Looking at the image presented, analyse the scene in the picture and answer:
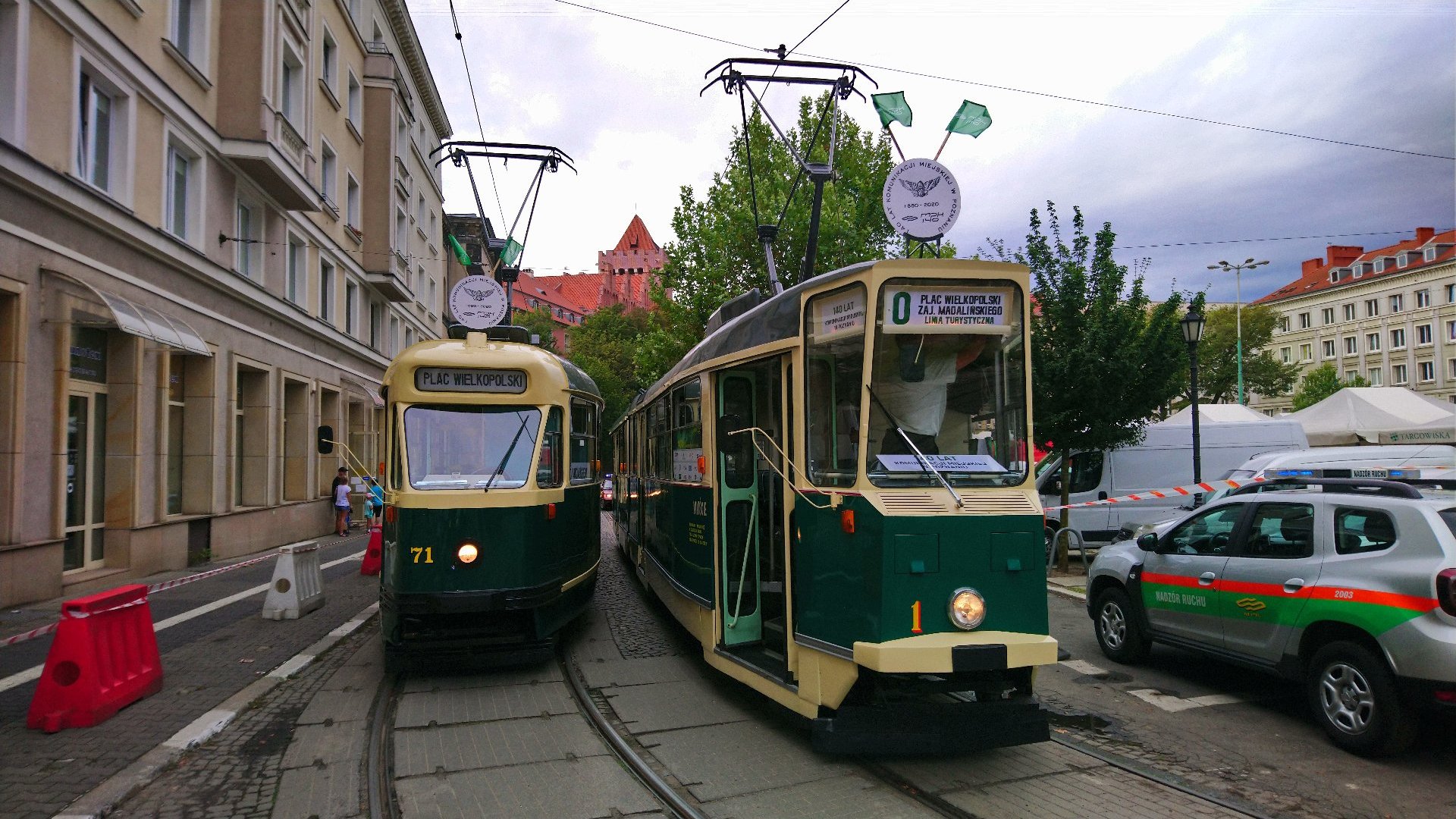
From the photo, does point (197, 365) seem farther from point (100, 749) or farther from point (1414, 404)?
point (1414, 404)

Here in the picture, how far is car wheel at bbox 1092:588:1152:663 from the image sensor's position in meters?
7.69

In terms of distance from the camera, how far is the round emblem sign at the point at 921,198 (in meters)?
6.67

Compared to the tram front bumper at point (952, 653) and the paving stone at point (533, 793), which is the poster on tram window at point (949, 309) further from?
the paving stone at point (533, 793)

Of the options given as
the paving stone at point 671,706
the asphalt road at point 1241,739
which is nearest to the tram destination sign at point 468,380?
the paving stone at point 671,706

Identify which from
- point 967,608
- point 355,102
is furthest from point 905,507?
point 355,102

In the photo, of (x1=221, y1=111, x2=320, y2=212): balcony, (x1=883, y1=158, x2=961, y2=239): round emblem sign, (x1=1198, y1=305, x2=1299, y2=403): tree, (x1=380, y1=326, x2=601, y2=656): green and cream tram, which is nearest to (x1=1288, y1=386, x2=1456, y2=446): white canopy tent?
(x1=883, y1=158, x2=961, y2=239): round emblem sign

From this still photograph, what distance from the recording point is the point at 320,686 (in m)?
7.14

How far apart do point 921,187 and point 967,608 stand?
11.3 ft

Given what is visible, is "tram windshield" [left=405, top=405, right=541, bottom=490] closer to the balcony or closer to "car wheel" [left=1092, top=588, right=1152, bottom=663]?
"car wheel" [left=1092, top=588, right=1152, bottom=663]

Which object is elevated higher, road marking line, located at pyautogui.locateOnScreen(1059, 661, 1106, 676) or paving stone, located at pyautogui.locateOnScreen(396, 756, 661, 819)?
paving stone, located at pyautogui.locateOnScreen(396, 756, 661, 819)

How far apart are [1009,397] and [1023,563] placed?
101cm

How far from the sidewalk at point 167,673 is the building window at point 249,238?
7.02 m

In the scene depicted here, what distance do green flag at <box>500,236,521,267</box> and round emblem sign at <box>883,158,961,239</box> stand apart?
11.4m

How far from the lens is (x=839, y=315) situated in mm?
5324
